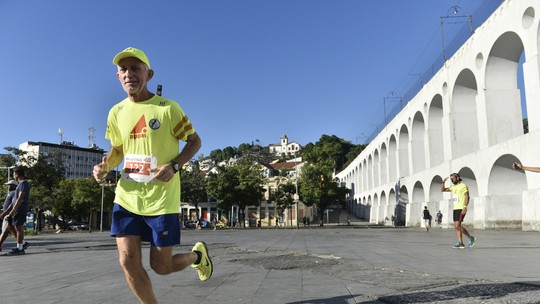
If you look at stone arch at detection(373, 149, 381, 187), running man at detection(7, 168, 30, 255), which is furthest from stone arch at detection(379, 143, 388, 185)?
running man at detection(7, 168, 30, 255)

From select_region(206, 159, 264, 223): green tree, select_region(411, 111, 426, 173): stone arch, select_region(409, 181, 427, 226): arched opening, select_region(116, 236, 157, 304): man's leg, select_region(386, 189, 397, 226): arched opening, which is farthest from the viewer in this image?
select_region(206, 159, 264, 223): green tree

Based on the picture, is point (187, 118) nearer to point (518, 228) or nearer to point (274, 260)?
point (274, 260)

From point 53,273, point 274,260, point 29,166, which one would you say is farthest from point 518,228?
point 29,166

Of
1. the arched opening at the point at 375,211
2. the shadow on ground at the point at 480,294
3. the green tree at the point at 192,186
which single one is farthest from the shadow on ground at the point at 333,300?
the green tree at the point at 192,186

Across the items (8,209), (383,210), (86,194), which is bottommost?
(383,210)

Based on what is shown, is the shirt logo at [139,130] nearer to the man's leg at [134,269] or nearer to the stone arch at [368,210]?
the man's leg at [134,269]

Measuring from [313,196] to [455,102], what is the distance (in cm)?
2716

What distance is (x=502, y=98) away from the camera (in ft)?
80.1

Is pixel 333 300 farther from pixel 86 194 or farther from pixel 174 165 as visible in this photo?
pixel 86 194

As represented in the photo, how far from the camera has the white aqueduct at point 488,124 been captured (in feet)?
63.8

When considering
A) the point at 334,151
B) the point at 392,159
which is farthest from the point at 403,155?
the point at 334,151

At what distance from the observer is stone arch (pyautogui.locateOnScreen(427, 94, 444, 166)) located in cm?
3431

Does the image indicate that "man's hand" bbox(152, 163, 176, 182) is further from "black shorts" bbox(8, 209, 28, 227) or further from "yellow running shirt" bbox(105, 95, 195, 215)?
"black shorts" bbox(8, 209, 28, 227)

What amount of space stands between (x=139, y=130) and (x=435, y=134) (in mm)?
35011
